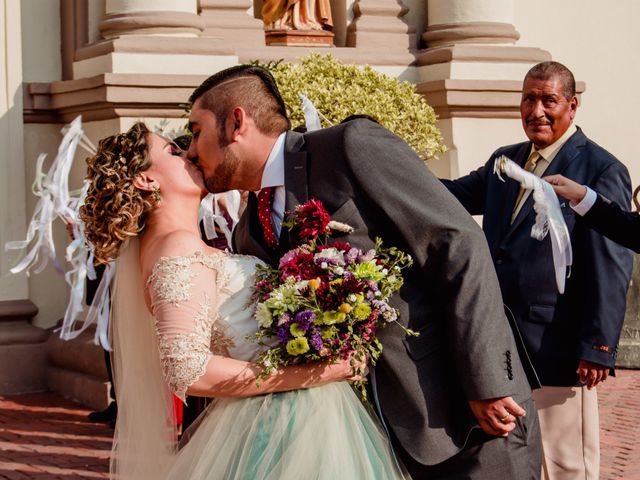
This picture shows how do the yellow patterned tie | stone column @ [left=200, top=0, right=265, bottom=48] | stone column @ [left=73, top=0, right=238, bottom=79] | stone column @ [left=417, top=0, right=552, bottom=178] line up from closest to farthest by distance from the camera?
the yellow patterned tie
stone column @ [left=73, top=0, right=238, bottom=79]
stone column @ [left=200, top=0, right=265, bottom=48]
stone column @ [left=417, top=0, right=552, bottom=178]

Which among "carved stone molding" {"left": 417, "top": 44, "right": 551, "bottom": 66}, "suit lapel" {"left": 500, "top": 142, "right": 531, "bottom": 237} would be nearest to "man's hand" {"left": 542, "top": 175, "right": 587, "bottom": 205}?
"suit lapel" {"left": 500, "top": 142, "right": 531, "bottom": 237}

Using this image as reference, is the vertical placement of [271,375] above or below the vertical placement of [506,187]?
below

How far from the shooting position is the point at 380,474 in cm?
332

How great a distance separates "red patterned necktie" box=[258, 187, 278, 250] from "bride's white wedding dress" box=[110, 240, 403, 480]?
0.13 metres

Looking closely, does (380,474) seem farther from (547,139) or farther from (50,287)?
(50,287)

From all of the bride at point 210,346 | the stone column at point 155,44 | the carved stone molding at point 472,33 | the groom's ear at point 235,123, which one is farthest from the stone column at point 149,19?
the groom's ear at point 235,123

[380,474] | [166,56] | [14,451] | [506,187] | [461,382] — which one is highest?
[166,56]

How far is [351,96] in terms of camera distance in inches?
267

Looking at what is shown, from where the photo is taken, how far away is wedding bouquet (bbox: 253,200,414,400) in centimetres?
318

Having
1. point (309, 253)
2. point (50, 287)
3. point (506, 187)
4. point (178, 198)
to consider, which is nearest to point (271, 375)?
point (309, 253)

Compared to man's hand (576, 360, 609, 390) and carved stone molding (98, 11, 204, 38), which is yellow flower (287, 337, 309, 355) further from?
carved stone molding (98, 11, 204, 38)

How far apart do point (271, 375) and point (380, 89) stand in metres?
4.11

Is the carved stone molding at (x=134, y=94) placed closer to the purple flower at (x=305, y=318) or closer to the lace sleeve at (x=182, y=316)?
the lace sleeve at (x=182, y=316)

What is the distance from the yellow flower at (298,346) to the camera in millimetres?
3160
